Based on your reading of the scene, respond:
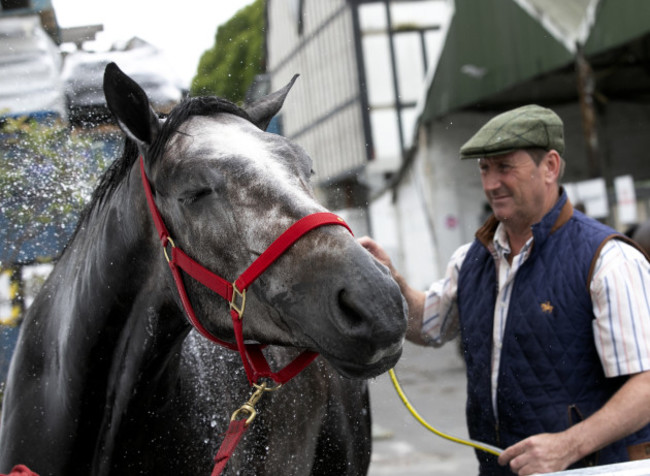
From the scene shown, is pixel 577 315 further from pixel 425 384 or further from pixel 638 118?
pixel 638 118

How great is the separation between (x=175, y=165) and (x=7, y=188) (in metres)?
1.07

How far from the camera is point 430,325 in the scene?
114 inches

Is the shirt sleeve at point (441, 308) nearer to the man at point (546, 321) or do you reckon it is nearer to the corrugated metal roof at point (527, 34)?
the man at point (546, 321)

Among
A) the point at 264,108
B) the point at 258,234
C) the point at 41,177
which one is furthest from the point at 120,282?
the point at 41,177

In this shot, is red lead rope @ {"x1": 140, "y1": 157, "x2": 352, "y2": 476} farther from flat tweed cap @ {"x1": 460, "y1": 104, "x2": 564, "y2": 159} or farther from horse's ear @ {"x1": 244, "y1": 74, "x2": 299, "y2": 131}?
flat tweed cap @ {"x1": 460, "y1": 104, "x2": 564, "y2": 159}

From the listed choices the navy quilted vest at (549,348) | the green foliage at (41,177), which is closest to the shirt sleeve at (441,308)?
the navy quilted vest at (549,348)

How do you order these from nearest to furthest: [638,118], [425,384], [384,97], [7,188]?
[7,188]
[425,384]
[638,118]
[384,97]

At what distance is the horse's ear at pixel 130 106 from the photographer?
1.89m

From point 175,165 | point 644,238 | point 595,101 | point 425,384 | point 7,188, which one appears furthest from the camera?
point 595,101

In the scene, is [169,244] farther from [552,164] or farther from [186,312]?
[552,164]

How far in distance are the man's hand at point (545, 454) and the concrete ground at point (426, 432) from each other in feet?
9.04

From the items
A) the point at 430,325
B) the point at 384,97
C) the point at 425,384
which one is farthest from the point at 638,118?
the point at 430,325

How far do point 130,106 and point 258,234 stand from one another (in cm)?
53

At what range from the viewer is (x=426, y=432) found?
23.6ft
